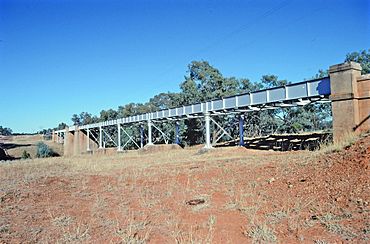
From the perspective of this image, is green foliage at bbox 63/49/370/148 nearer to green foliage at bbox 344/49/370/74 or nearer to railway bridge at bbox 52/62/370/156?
green foliage at bbox 344/49/370/74

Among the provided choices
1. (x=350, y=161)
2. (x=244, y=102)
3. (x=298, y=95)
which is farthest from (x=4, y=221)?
(x=244, y=102)

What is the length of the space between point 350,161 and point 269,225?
409cm

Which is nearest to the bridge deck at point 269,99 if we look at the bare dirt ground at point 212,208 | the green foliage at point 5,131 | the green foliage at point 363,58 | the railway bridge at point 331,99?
the railway bridge at point 331,99

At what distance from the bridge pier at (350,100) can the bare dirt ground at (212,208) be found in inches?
326

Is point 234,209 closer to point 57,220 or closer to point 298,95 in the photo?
point 57,220

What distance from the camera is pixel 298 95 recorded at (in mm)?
21938

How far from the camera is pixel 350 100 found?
59.8 feet

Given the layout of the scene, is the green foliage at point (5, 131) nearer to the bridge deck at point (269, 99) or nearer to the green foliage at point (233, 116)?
the green foliage at point (233, 116)

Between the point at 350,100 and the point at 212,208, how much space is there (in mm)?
13860

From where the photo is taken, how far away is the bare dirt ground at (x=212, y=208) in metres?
5.72

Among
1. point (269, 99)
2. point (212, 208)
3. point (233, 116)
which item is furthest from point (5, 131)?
point (212, 208)

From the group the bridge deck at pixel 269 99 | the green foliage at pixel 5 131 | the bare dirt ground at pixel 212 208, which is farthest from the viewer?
the green foliage at pixel 5 131

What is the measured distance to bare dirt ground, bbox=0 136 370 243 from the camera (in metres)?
5.72

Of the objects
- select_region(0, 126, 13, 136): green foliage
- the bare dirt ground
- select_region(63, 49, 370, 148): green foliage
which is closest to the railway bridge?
the bare dirt ground
